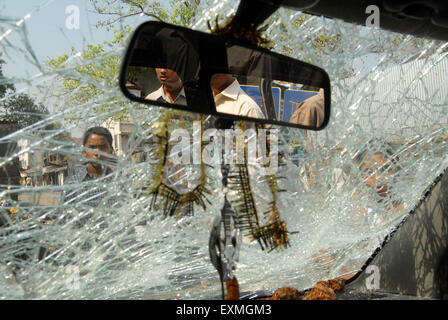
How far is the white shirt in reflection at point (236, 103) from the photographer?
1009 millimetres

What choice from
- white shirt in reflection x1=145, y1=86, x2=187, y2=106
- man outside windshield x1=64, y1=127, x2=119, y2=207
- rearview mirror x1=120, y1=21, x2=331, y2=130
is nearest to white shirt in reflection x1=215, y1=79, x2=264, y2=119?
rearview mirror x1=120, y1=21, x2=331, y2=130

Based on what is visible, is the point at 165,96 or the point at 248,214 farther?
the point at 248,214

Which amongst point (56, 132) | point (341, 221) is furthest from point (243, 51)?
point (341, 221)

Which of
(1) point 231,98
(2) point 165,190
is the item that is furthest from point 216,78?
(2) point 165,190

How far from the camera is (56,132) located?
40.7 inches

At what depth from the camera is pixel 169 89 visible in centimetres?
103

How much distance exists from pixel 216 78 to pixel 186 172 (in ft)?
1.10

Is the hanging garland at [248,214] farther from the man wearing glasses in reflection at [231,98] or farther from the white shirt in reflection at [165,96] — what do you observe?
the white shirt in reflection at [165,96]

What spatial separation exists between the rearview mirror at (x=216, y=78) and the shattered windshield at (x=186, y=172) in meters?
0.07

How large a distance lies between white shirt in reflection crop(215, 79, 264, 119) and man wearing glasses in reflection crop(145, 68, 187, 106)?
112 mm

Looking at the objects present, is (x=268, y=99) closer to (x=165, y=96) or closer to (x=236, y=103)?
(x=236, y=103)

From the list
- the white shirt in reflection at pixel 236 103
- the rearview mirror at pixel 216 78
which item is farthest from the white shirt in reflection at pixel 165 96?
the white shirt in reflection at pixel 236 103

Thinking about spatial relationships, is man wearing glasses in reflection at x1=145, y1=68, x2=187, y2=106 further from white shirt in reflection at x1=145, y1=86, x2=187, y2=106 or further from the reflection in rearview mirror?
the reflection in rearview mirror
